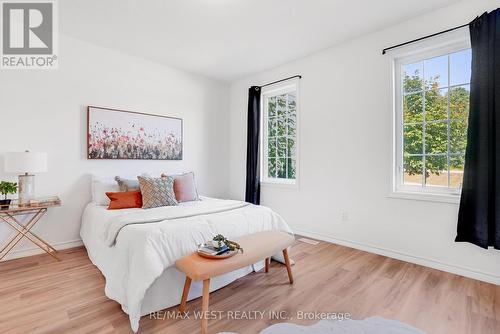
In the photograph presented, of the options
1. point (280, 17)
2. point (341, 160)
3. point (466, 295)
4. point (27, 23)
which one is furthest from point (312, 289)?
point (27, 23)

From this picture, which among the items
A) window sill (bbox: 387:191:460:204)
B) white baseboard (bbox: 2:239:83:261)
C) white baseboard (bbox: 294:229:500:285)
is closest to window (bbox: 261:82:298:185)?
white baseboard (bbox: 294:229:500:285)

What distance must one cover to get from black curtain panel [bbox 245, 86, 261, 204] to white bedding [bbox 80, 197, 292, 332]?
1690 mm

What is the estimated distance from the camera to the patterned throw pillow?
2.80m

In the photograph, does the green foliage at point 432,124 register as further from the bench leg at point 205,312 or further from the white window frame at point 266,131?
the bench leg at point 205,312

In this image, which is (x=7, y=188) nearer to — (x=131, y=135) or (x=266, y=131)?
(x=131, y=135)

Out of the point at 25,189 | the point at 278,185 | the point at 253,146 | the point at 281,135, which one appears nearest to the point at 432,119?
the point at 281,135

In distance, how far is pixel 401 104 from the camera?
285 centimetres

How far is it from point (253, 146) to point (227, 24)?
6.34 feet

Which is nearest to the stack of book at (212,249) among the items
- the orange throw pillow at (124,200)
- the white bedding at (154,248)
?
the white bedding at (154,248)

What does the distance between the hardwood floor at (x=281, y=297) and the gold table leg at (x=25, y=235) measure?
0.48 feet

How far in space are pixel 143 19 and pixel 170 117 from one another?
1.49m

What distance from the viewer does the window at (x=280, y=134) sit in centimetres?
397

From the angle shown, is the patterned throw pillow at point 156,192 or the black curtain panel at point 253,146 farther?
the black curtain panel at point 253,146

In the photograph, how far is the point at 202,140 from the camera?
4438 mm
